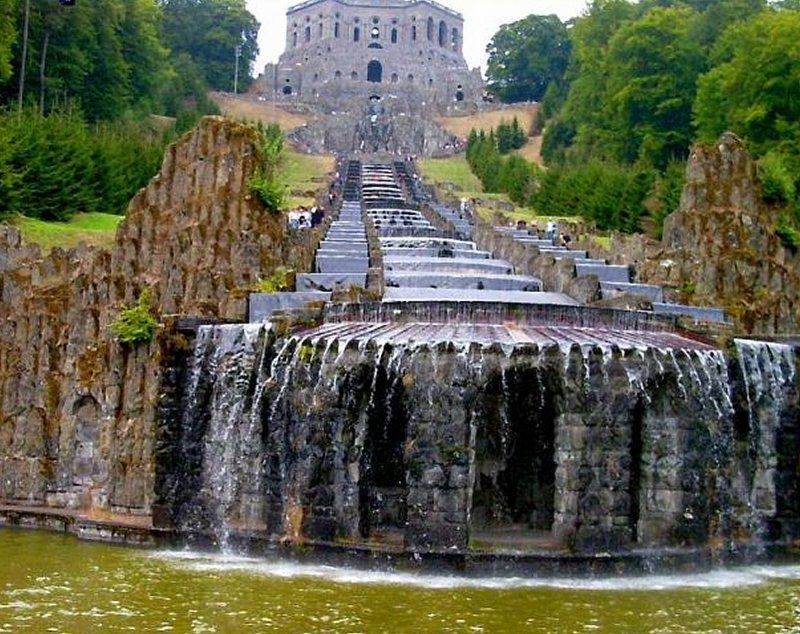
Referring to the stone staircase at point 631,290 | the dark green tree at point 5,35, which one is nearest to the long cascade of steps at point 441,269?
the stone staircase at point 631,290

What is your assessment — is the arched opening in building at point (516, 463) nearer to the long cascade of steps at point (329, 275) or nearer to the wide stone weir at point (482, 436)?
the wide stone weir at point (482, 436)

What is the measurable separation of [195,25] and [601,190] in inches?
3236

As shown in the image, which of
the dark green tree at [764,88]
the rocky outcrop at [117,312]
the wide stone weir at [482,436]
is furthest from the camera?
the dark green tree at [764,88]

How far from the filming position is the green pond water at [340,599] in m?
18.5

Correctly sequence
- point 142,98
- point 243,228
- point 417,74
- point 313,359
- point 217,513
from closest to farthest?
point 313,359 → point 217,513 → point 243,228 → point 142,98 → point 417,74

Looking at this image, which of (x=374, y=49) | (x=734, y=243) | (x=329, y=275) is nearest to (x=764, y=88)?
(x=734, y=243)

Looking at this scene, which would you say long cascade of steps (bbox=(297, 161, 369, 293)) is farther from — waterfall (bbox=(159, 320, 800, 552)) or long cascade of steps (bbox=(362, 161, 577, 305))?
waterfall (bbox=(159, 320, 800, 552))

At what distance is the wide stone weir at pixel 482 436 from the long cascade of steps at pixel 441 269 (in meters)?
2.40

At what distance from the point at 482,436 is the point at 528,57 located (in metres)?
123

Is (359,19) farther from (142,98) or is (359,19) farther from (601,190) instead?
(601,190)

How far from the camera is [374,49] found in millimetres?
174000

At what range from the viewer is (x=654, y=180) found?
2638 inches

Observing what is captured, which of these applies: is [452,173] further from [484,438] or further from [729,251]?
[484,438]

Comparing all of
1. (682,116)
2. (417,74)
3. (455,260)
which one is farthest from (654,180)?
(417,74)
